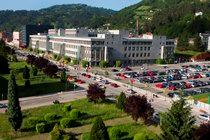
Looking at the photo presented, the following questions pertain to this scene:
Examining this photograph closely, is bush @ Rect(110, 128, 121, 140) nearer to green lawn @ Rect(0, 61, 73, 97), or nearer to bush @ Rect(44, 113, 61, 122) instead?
bush @ Rect(44, 113, 61, 122)

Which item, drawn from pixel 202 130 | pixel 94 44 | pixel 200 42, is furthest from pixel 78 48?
pixel 202 130

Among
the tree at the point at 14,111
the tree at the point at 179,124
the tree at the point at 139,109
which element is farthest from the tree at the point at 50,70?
the tree at the point at 179,124

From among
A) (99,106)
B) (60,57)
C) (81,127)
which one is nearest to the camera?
(81,127)

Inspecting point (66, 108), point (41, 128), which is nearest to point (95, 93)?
point (66, 108)

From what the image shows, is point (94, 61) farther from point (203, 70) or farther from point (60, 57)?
point (203, 70)

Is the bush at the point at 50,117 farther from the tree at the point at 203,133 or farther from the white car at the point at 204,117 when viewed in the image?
the tree at the point at 203,133

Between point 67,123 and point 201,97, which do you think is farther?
point 201,97

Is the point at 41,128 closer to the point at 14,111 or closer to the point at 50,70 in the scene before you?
the point at 14,111
